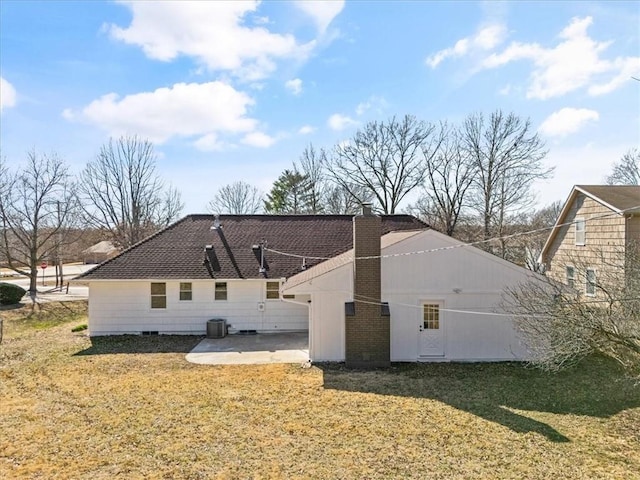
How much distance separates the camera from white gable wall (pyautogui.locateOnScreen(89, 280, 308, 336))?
17312mm

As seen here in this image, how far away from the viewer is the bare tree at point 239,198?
47094mm

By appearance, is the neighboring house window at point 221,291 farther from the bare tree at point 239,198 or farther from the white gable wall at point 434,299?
the bare tree at point 239,198

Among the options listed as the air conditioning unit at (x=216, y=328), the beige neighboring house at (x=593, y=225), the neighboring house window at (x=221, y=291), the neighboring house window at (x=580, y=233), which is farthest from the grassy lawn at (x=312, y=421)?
the neighboring house window at (x=580, y=233)

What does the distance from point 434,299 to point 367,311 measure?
224cm

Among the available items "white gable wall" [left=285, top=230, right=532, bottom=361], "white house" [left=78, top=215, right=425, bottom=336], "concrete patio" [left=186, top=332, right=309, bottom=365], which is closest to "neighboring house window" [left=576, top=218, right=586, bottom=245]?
"white gable wall" [left=285, top=230, right=532, bottom=361]

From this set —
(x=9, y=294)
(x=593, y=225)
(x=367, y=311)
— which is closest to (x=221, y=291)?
(x=367, y=311)

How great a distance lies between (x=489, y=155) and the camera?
3077 centimetres

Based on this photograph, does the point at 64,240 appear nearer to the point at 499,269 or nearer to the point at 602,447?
the point at 499,269

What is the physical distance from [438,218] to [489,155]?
5.99m

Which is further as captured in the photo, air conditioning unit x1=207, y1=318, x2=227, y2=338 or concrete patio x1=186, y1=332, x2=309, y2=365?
air conditioning unit x1=207, y1=318, x2=227, y2=338

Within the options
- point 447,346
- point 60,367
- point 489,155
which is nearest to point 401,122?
point 489,155

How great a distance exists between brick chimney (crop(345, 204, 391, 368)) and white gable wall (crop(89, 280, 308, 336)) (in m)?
5.70

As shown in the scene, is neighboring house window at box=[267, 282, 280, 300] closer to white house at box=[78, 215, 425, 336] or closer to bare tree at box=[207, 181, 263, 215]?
white house at box=[78, 215, 425, 336]

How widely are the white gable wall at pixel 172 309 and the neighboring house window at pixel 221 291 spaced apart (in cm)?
15
